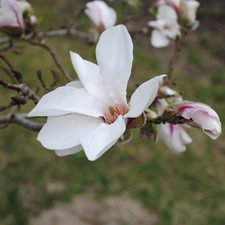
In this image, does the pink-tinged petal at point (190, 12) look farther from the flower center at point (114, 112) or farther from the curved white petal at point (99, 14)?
the flower center at point (114, 112)

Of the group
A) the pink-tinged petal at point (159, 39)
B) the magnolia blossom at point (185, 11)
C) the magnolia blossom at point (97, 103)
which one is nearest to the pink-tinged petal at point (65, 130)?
the magnolia blossom at point (97, 103)

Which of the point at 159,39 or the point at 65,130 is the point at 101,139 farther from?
the point at 159,39

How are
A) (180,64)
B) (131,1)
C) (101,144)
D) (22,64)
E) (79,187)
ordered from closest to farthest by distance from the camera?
(101,144) < (131,1) < (79,187) < (22,64) < (180,64)

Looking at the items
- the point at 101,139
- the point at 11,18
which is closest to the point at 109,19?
the point at 11,18

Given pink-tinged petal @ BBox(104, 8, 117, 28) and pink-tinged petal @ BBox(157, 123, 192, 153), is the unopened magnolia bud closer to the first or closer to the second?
pink-tinged petal @ BBox(157, 123, 192, 153)

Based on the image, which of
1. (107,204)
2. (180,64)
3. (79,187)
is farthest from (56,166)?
(180,64)

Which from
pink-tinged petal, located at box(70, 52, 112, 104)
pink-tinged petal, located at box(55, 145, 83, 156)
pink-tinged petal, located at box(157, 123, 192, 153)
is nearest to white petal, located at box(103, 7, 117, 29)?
pink-tinged petal, located at box(157, 123, 192, 153)

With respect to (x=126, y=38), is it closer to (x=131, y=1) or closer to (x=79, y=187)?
(x=131, y=1)
